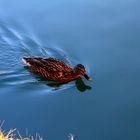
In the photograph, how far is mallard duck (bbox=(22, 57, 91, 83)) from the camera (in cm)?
947

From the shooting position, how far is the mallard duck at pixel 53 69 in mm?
9469

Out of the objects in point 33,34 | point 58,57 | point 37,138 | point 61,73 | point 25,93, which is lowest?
point 37,138

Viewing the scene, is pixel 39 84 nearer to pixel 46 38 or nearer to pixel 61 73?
pixel 61 73

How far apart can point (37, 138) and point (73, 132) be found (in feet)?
2.00

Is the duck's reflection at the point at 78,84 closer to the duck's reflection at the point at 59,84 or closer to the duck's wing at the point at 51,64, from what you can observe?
the duck's reflection at the point at 59,84

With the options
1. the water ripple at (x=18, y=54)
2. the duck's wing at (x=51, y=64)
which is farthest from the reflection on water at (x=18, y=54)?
the duck's wing at (x=51, y=64)

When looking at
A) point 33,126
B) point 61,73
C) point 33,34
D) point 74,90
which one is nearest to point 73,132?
point 33,126

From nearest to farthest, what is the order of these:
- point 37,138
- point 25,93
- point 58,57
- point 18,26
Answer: point 37,138
point 25,93
point 58,57
point 18,26

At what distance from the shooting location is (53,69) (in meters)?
9.43

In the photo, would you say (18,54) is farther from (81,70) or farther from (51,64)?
(81,70)

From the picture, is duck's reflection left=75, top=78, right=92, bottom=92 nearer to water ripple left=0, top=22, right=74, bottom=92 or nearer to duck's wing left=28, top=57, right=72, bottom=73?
water ripple left=0, top=22, right=74, bottom=92

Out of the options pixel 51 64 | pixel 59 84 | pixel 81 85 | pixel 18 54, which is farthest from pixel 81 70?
pixel 18 54

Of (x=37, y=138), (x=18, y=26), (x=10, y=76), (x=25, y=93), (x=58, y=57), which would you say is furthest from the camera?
(x=18, y=26)

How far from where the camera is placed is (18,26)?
11.0 m
